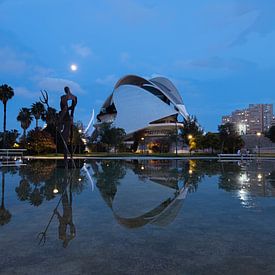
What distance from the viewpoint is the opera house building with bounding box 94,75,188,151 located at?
219ft

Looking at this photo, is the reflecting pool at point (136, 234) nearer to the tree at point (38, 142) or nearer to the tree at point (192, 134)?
the tree at point (38, 142)

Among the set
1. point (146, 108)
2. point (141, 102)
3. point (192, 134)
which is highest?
point (141, 102)

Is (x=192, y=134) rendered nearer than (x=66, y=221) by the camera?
No

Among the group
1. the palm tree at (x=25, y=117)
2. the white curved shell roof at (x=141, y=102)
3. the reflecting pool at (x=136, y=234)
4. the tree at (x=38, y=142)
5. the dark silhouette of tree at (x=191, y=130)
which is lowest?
the reflecting pool at (x=136, y=234)

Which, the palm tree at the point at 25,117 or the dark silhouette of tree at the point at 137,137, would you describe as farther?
the dark silhouette of tree at the point at 137,137

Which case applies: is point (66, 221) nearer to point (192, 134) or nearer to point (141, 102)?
point (192, 134)

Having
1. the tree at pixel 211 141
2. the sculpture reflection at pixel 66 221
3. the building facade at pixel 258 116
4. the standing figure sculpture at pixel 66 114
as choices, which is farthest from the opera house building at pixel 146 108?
the building facade at pixel 258 116

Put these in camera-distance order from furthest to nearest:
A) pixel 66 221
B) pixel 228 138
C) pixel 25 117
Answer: pixel 25 117
pixel 228 138
pixel 66 221

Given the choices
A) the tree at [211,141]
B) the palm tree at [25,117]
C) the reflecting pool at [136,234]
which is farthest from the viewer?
the palm tree at [25,117]

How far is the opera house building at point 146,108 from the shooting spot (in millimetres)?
66688

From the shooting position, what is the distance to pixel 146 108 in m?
67.2

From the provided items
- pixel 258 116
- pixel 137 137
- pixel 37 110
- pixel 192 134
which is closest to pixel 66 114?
pixel 192 134

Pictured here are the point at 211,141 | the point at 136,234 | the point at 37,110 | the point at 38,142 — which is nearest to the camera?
the point at 136,234

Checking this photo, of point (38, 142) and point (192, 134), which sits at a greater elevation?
point (192, 134)
